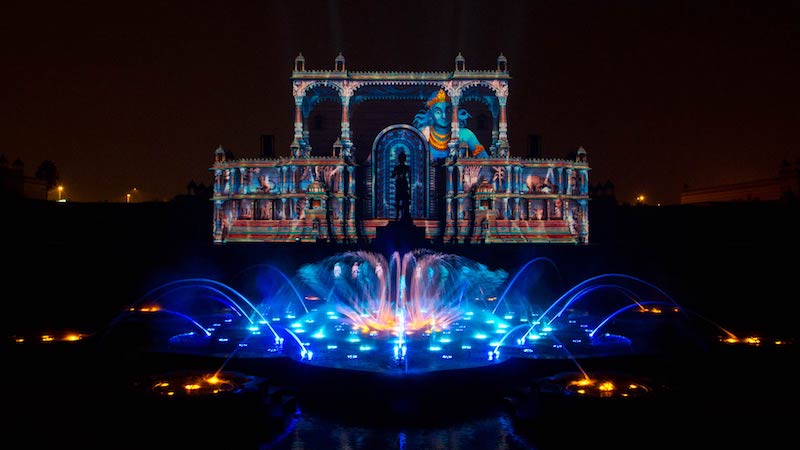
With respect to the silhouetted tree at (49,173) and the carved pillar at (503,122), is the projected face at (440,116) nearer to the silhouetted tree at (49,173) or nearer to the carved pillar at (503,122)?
the carved pillar at (503,122)

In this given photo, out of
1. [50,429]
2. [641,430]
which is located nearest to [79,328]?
[50,429]

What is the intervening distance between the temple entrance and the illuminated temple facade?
0.07m

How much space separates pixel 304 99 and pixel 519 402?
42.8 m

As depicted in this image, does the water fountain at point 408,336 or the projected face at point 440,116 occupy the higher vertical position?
the projected face at point 440,116

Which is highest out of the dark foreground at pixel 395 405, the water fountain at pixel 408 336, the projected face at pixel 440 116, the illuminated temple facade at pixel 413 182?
the projected face at pixel 440 116

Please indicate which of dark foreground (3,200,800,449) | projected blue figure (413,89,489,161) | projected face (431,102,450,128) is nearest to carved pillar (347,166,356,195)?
projected blue figure (413,89,489,161)

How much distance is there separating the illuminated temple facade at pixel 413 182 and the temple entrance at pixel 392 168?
0.07m

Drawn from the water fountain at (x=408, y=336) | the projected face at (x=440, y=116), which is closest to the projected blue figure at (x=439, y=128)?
the projected face at (x=440, y=116)

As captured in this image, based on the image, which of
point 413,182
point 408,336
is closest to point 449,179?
point 413,182

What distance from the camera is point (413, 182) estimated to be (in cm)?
4875

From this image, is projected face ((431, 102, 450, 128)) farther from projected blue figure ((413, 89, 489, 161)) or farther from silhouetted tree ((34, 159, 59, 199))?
silhouetted tree ((34, 159, 59, 199))

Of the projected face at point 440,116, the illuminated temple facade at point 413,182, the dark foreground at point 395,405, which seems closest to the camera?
the dark foreground at point 395,405

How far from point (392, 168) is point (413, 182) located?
1.87 m

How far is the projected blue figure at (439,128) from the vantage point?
164 ft
